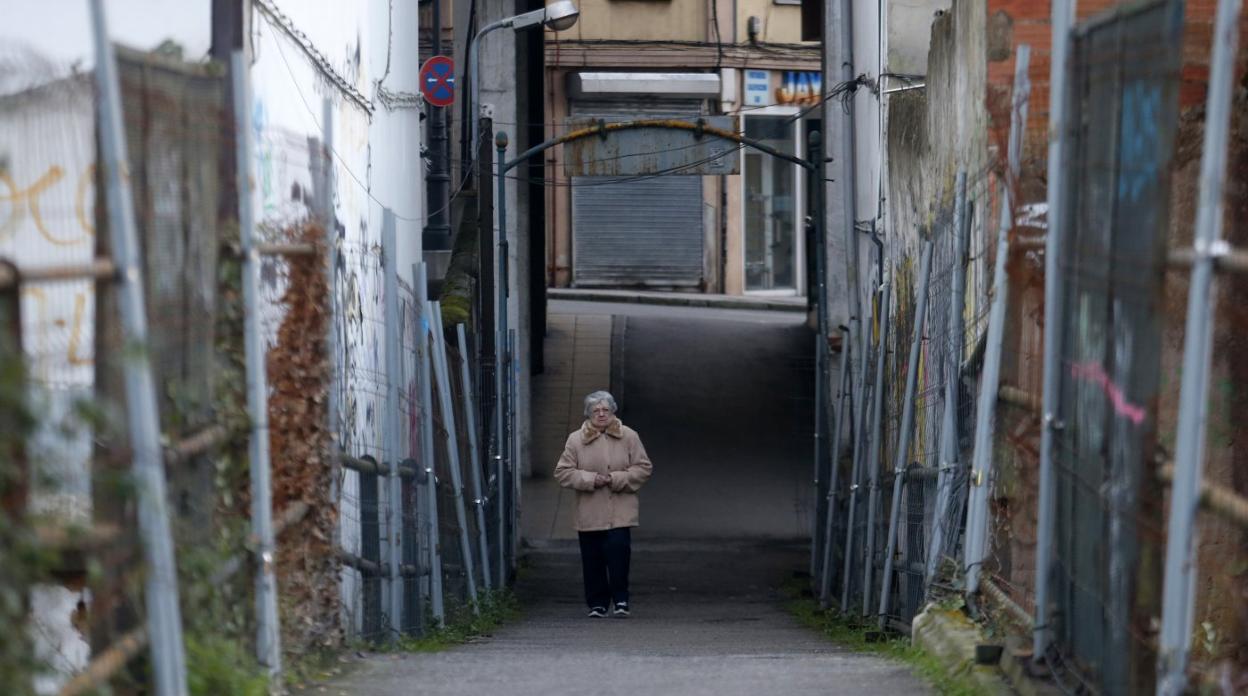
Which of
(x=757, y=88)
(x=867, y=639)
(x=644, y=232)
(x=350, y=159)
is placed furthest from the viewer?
(x=644, y=232)

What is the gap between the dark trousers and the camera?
12.3m

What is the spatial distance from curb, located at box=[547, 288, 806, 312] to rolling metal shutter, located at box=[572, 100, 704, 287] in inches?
25.2

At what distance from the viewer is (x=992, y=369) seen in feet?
22.6

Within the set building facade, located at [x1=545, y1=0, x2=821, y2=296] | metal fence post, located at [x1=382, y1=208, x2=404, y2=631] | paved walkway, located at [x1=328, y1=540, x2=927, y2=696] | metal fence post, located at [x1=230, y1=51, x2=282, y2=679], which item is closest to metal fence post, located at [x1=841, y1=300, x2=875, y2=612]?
paved walkway, located at [x1=328, y1=540, x2=927, y2=696]

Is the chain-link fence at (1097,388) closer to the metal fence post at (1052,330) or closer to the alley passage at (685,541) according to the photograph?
the metal fence post at (1052,330)

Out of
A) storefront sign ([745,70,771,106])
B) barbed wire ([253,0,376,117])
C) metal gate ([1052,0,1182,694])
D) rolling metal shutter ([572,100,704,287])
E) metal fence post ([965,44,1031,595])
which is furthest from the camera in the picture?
rolling metal shutter ([572,100,704,287])

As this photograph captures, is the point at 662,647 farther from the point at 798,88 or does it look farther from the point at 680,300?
the point at 798,88

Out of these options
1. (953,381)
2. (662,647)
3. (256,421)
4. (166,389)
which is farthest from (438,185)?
(166,389)

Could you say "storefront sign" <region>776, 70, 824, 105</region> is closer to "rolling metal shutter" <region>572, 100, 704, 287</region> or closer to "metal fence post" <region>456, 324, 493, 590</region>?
"rolling metal shutter" <region>572, 100, 704, 287</region>

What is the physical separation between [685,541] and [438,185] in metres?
5.81

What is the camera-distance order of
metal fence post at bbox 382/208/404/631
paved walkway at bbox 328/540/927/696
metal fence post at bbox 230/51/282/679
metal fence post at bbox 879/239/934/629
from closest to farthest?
metal fence post at bbox 230/51/282/679 < paved walkway at bbox 328/540/927/696 < metal fence post at bbox 382/208/404/631 < metal fence post at bbox 879/239/934/629

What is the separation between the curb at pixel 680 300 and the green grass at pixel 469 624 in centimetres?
1839

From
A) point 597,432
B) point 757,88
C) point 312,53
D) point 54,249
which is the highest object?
point 757,88

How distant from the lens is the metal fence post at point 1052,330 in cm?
548
